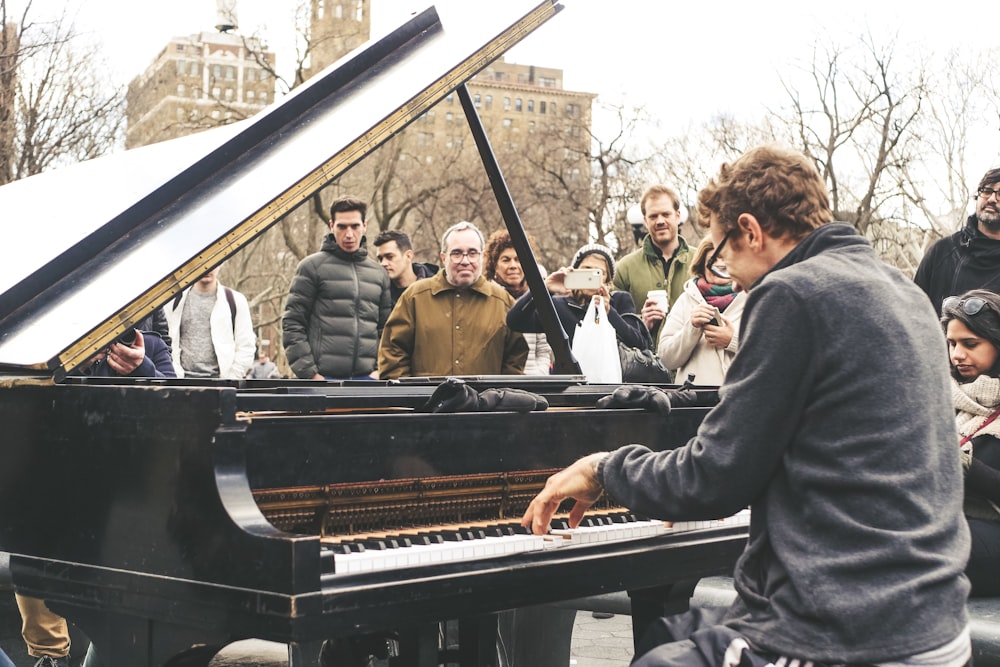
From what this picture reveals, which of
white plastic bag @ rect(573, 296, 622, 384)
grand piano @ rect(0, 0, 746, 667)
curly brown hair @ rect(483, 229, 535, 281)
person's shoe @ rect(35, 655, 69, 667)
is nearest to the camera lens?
grand piano @ rect(0, 0, 746, 667)

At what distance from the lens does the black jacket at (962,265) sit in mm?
6707

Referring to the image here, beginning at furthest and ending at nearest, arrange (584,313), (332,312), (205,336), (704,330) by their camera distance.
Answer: (205,336)
(332,312)
(584,313)
(704,330)

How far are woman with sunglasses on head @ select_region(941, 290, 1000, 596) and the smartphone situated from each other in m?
1.83

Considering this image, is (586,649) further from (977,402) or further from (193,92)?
(193,92)

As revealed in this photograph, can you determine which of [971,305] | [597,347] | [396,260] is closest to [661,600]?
[971,305]

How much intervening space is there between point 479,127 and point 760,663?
319cm

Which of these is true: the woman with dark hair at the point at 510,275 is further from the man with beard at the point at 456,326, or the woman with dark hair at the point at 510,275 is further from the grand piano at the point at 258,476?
the grand piano at the point at 258,476

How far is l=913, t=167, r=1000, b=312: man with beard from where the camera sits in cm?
664

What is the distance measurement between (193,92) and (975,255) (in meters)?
26.8

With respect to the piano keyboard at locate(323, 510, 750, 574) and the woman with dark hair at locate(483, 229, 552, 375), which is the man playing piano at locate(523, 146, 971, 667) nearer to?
the piano keyboard at locate(323, 510, 750, 574)

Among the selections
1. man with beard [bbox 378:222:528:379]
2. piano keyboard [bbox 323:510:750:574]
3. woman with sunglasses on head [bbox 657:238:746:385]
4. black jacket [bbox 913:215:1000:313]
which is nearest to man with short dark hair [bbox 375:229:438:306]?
man with beard [bbox 378:222:528:379]

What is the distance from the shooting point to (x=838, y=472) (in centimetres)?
260

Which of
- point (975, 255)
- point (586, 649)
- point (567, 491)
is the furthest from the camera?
point (586, 649)

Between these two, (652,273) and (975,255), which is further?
(652,273)
